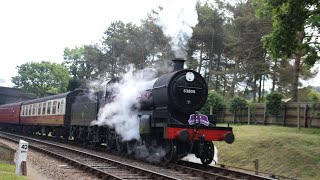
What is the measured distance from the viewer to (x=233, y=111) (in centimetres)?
2964

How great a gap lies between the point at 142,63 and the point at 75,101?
2049cm

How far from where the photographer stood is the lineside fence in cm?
2130

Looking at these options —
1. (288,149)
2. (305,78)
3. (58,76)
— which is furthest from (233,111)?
(58,76)

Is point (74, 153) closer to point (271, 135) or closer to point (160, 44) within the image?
point (271, 135)

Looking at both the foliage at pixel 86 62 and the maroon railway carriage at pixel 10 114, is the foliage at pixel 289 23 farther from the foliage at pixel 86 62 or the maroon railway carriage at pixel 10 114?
the foliage at pixel 86 62

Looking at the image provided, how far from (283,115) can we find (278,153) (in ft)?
29.0

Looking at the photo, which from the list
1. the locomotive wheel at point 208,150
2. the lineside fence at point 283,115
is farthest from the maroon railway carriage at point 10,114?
the locomotive wheel at point 208,150

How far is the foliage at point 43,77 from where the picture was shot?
77.1 m

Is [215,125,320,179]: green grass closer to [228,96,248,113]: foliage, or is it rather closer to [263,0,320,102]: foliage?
[263,0,320,102]: foliage

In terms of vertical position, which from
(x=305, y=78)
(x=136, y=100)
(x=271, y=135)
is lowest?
(x=271, y=135)

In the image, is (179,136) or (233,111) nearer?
(179,136)

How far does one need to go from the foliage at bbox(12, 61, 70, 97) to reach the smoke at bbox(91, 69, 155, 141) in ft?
202

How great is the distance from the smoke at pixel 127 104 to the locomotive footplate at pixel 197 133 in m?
2.96

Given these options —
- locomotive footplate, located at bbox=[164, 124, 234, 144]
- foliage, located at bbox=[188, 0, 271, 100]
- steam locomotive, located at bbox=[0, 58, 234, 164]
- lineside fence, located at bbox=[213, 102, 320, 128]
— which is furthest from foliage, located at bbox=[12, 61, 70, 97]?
locomotive footplate, located at bbox=[164, 124, 234, 144]
